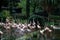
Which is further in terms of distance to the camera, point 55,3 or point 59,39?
point 55,3

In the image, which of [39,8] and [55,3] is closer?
[55,3]

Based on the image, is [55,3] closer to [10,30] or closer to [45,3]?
[45,3]

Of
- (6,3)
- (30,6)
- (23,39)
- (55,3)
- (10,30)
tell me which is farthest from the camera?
(6,3)

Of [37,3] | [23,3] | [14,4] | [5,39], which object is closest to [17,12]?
[14,4]

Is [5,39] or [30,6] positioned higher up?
[5,39]

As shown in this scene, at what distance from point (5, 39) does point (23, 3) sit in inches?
535

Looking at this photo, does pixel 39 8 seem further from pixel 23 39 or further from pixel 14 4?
pixel 23 39

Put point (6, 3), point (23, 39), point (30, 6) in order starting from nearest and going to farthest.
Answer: point (23, 39), point (30, 6), point (6, 3)

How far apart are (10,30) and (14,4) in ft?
47.6

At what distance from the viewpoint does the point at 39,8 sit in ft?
62.4

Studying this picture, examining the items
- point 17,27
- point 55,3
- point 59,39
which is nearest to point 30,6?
point 55,3

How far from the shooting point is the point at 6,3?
20.1 m

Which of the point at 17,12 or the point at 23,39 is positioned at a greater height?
the point at 23,39

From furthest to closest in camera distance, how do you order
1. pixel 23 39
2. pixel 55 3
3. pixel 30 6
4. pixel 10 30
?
pixel 30 6 < pixel 55 3 < pixel 10 30 < pixel 23 39
